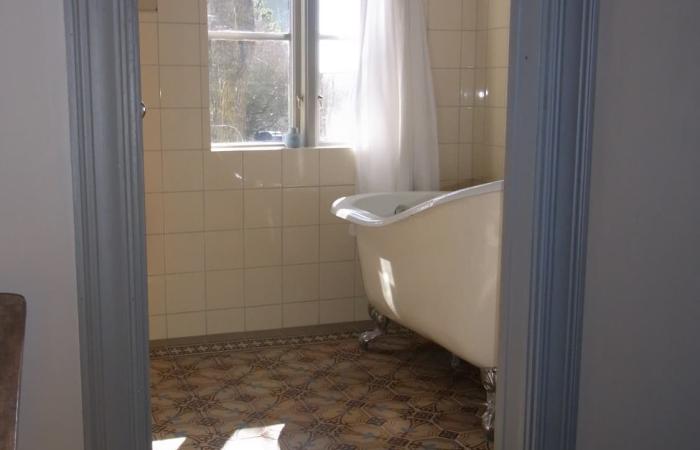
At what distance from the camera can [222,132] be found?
158 inches

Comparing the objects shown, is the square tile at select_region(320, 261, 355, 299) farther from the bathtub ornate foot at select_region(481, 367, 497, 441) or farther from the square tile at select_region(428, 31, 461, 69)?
the bathtub ornate foot at select_region(481, 367, 497, 441)

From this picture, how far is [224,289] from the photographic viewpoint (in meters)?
4.04

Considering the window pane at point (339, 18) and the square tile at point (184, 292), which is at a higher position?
the window pane at point (339, 18)

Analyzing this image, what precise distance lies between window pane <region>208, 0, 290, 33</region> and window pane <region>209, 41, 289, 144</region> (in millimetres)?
75

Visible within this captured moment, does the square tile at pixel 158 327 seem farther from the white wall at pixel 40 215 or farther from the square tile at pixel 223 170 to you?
the white wall at pixel 40 215

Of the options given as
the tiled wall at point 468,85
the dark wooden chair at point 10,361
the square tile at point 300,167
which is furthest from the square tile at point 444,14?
the dark wooden chair at point 10,361

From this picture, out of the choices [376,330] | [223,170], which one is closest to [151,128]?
[223,170]

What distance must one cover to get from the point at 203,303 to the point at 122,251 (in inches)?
98.2

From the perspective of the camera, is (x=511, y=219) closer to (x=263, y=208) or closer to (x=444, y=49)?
(x=263, y=208)

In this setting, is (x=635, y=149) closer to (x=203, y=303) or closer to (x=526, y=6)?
(x=526, y=6)

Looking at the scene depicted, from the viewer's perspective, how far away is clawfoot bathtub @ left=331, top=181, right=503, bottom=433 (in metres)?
2.87

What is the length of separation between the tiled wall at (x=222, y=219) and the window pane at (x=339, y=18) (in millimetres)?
594

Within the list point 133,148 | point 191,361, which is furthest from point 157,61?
point 133,148

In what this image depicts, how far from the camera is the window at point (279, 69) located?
3.96 meters
